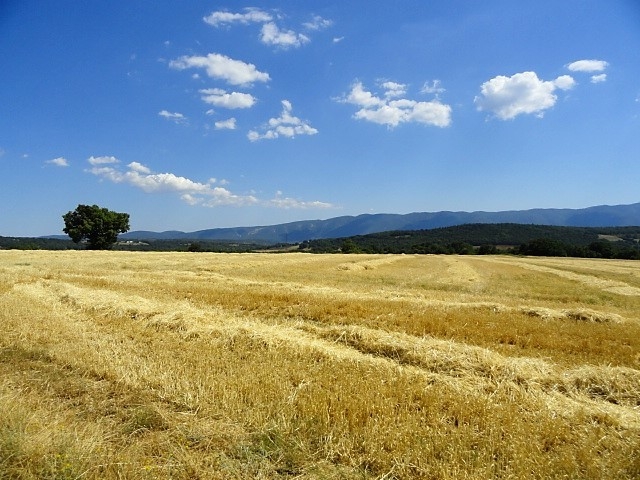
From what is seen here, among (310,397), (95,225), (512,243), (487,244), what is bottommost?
(512,243)

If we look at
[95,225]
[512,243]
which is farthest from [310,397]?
[512,243]

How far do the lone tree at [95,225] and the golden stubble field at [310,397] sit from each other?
228ft

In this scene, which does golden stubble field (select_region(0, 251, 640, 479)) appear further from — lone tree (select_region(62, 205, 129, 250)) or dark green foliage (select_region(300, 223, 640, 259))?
dark green foliage (select_region(300, 223, 640, 259))

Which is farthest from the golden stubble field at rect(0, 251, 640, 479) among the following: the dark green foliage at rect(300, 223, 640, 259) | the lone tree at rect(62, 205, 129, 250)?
the dark green foliage at rect(300, 223, 640, 259)

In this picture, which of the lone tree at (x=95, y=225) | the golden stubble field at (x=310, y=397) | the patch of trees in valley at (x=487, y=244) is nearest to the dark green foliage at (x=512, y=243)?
the patch of trees in valley at (x=487, y=244)

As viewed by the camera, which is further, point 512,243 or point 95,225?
point 512,243

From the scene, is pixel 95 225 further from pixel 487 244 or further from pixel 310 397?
pixel 487 244

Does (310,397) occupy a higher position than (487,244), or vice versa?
(310,397)

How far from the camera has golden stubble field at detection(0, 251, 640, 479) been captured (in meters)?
4.08

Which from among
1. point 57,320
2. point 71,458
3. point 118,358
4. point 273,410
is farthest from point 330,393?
point 57,320

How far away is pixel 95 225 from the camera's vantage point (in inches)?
2835

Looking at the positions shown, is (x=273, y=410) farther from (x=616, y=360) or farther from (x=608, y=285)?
(x=608, y=285)

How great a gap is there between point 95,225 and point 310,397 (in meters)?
79.5

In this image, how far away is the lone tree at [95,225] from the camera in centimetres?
7031
